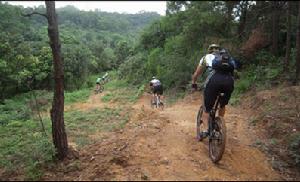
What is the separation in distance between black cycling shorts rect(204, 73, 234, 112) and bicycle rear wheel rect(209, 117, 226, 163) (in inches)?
14.3

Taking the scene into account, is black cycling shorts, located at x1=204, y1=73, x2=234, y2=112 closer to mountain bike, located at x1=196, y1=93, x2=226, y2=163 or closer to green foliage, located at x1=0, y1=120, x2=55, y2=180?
mountain bike, located at x1=196, y1=93, x2=226, y2=163

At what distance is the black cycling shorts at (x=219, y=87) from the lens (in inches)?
246

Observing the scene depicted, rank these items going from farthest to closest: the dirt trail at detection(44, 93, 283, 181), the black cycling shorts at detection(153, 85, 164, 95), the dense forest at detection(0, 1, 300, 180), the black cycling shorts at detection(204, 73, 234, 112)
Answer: the black cycling shorts at detection(153, 85, 164, 95) → the dense forest at detection(0, 1, 300, 180) → the black cycling shorts at detection(204, 73, 234, 112) → the dirt trail at detection(44, 93, 283, 181)

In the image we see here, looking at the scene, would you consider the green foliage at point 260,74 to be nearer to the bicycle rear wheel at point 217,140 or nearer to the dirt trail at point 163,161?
the dirt trail at point 163,161

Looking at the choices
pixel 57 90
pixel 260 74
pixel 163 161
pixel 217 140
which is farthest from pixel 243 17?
pixel 163 161

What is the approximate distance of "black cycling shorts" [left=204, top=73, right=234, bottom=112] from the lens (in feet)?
20.5

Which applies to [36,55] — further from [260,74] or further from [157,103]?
[260,74]

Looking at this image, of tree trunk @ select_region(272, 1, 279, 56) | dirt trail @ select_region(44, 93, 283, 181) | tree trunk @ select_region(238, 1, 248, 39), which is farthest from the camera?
tree trunk @ select_region(238, 1, 248, 39)

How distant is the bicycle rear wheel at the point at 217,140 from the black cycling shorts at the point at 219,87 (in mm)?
364

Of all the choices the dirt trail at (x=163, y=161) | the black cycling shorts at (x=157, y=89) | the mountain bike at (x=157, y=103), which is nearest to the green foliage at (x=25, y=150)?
the dirt trail at (x=163, y=161)

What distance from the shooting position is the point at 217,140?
6219 mm

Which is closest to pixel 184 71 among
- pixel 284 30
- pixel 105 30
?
pixel 284 30

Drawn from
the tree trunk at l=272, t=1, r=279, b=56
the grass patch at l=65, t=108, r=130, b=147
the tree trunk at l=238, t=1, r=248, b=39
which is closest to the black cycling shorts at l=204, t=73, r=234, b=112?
the grass patch at l=65, t=108, r=130, b=147

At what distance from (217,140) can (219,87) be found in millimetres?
886
